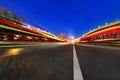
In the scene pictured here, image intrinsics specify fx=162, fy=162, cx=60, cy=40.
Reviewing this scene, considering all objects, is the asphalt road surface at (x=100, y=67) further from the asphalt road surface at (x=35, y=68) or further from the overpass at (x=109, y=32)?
the overpass at (x=109, y=32)

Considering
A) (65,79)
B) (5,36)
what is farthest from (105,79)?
(5,36)

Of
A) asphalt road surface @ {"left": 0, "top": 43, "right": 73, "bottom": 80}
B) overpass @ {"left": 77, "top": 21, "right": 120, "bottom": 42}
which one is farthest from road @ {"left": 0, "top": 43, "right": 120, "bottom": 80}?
overpass @ {"left": 77, "top": 21, "right": 120, "bottom": 42}

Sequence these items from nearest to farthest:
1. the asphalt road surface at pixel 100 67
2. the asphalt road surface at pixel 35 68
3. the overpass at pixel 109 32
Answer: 1. the asphalt road surface at pixel 35 68
2. the asphalt road surface at pixel 100 67
3. the overpass at pixel 109 32

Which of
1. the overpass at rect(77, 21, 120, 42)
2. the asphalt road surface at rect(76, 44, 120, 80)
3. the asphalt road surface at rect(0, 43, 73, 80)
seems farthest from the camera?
the overpass at rect(77, 21, 120, 42)

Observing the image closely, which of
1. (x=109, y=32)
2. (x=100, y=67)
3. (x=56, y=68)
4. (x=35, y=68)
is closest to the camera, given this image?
(x=35, y=68)

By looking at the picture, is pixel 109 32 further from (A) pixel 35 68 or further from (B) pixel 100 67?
(A) pixel 35 68

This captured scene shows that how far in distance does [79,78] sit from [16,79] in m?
1.57

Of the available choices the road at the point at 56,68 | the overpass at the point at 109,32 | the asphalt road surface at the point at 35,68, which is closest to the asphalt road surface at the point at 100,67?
the road at the point at 56,68

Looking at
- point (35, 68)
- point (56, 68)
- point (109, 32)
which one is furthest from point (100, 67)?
point (109, 32)

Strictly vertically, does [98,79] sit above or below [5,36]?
below

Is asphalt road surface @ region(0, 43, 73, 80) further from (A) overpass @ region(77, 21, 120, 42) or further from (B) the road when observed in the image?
(A) overpass @ region(77, 21, 120, 42)

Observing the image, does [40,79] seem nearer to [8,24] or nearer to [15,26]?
[8,24]

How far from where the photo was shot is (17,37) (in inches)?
1362

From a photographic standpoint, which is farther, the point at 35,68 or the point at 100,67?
the point at 100,67
